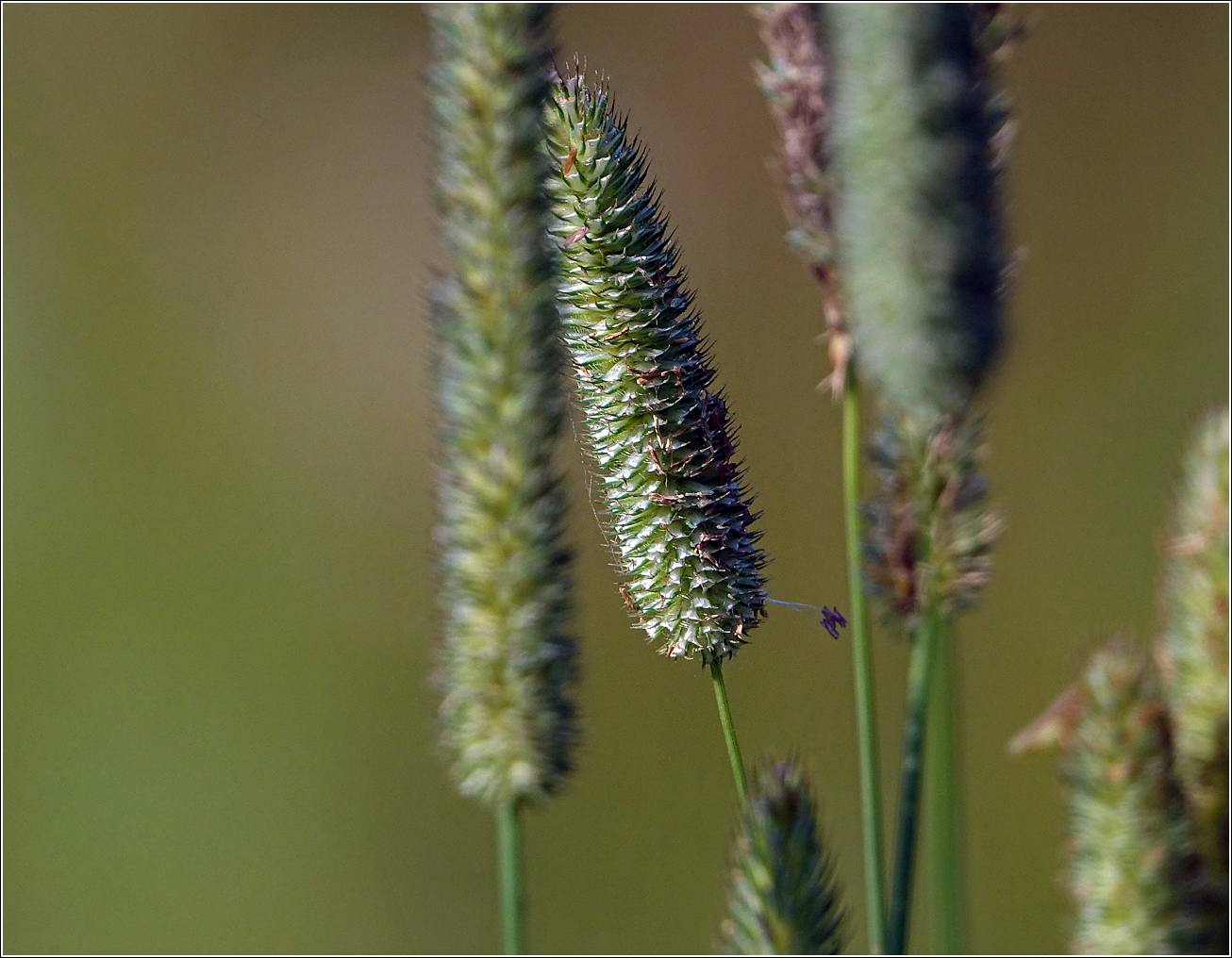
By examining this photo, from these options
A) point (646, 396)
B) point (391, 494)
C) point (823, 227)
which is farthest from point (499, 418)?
point (391, 494)

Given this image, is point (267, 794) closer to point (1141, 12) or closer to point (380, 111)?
point (380, 111)

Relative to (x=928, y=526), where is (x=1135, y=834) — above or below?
below

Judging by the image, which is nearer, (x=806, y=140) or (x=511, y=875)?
(x=511, y=875)

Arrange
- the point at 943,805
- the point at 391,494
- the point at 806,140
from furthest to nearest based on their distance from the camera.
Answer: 1. the point at 391,494
2. the point at 943,805
3. the point at 806,140

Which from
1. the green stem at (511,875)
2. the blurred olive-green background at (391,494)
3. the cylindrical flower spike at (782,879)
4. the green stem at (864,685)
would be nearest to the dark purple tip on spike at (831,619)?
the green stem at (864,685)

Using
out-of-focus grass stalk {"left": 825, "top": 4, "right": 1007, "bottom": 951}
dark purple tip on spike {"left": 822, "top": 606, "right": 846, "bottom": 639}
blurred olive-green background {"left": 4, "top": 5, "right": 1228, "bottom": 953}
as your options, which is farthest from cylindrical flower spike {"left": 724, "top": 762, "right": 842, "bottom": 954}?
blurred olive-green background {"left": 4, "top": 5, "right": 1228, "bottom": 953}

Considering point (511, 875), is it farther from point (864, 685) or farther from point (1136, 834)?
point (1136, 834)

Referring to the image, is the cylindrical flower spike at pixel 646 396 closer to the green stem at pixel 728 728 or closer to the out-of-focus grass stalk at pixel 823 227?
the green stem at pixel 728 728
